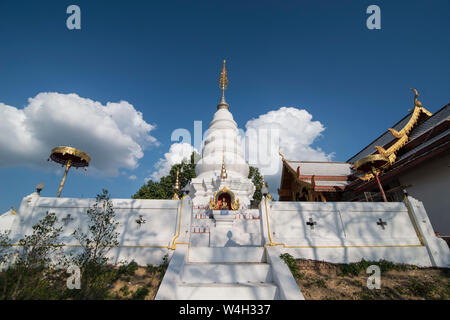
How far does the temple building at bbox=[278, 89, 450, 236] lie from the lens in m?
9.29

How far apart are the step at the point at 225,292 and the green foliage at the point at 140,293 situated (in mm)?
810

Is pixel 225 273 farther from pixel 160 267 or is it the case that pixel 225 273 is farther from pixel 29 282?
pixel 29 282

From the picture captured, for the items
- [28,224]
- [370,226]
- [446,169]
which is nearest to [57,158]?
[28,224]

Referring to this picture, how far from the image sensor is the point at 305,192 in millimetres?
14016

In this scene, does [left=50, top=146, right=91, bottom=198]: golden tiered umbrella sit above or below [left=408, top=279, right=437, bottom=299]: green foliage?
above

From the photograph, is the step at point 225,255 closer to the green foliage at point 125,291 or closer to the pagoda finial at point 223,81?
the green foliage at point 125,291

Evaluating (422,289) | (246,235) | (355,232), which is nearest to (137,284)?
(246,235)

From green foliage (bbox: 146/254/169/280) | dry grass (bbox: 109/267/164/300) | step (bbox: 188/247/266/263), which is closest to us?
dry grass (bbox: 109/267/164/300)

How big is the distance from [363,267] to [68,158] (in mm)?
11738

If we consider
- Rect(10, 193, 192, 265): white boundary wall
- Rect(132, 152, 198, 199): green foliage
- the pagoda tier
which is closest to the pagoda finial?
the pagoda tier

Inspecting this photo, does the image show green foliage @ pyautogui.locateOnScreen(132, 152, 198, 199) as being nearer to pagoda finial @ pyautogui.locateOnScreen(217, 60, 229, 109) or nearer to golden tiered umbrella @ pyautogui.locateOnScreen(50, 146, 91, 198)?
pagoda finial @ pyautogui.locateOnScreen(217, 60, 229, 109)

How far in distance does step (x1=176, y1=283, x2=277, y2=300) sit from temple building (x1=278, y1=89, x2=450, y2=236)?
703 cm
